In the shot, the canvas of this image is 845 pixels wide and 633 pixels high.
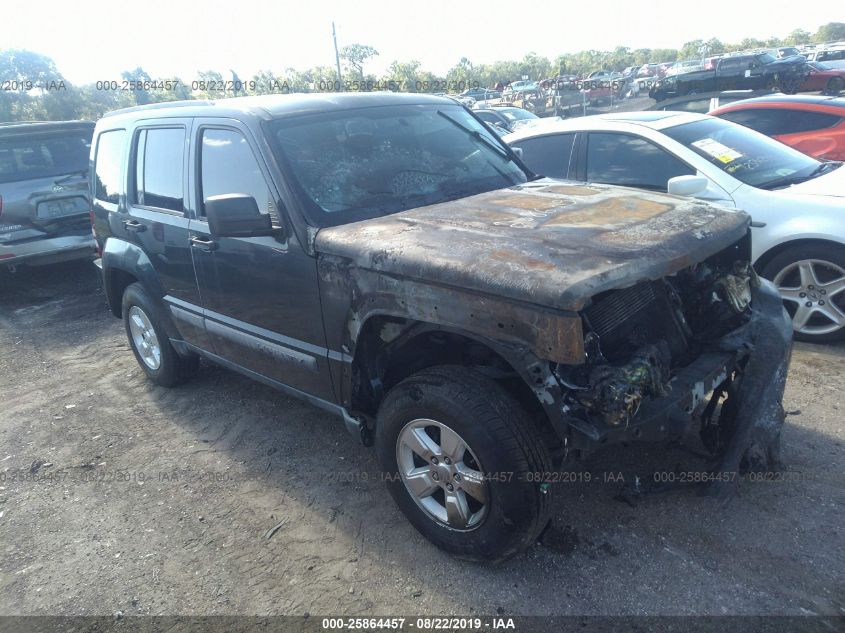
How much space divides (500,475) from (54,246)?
6.89 metres

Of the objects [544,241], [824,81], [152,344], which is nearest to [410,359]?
[544,241]

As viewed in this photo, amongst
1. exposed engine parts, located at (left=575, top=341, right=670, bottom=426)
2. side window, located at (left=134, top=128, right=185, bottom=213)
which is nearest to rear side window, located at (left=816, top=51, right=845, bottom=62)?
side window, located at (left=134, top=128, right=185, bottom=213)

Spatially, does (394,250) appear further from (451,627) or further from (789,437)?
(789,437)

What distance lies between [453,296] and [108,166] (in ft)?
11.9

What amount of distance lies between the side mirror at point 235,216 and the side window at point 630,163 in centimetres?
328

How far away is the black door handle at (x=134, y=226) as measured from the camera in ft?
13.9

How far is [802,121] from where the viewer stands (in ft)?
23.0

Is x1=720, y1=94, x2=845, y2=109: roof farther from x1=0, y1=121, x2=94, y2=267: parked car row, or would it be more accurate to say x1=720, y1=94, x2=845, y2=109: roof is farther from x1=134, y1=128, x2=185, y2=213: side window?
x1=0, y1=121, x2=94, y2=267: parked car row

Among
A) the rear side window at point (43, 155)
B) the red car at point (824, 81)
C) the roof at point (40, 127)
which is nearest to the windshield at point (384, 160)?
the rear side window at point (43, 155)

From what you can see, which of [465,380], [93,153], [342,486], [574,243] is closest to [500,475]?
[465,380]

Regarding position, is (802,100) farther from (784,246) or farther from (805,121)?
(784,246)

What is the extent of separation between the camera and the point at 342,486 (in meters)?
3.49

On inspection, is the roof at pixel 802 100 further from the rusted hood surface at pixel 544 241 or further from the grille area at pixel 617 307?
the grille area at pixel 617 307

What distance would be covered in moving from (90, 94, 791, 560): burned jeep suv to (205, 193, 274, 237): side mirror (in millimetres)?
11
